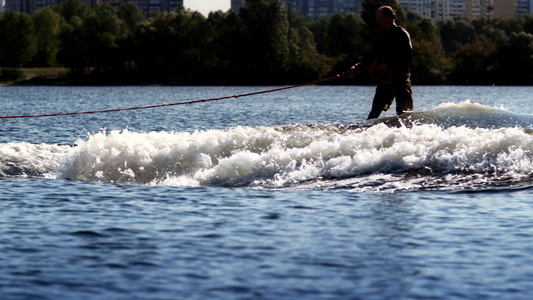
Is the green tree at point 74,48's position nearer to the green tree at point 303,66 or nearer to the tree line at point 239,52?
the tree line at point 239,52

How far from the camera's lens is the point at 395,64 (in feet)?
54.2

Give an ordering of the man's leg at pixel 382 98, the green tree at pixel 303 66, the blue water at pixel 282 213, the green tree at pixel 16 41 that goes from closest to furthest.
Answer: the blue water at pixel 282 213
the man's leg at pixel 382 98
the green tree at pixel 303 66
the green tree at pixel 16 41

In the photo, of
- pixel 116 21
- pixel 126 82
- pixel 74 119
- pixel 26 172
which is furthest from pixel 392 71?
pixel 116 21

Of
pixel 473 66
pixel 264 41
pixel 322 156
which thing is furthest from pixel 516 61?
pixel 322 156

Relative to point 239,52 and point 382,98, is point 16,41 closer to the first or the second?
point 239,52

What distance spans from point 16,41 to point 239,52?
37.7m

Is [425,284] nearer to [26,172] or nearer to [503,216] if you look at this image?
[503,216]

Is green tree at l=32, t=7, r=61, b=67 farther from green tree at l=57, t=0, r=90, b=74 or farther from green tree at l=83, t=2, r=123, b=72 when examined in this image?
green tree at l=83, t=2, r=123, b=72

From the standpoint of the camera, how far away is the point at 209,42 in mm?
114375

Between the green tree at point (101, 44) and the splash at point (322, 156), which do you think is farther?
the green tree at point (101, 44)

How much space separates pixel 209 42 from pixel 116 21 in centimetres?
2077

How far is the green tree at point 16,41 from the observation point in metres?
128

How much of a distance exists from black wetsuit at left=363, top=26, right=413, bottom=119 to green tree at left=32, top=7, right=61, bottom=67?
124 m

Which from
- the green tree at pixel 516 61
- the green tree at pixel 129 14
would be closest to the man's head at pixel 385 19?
the green tree at pixel 516 61
